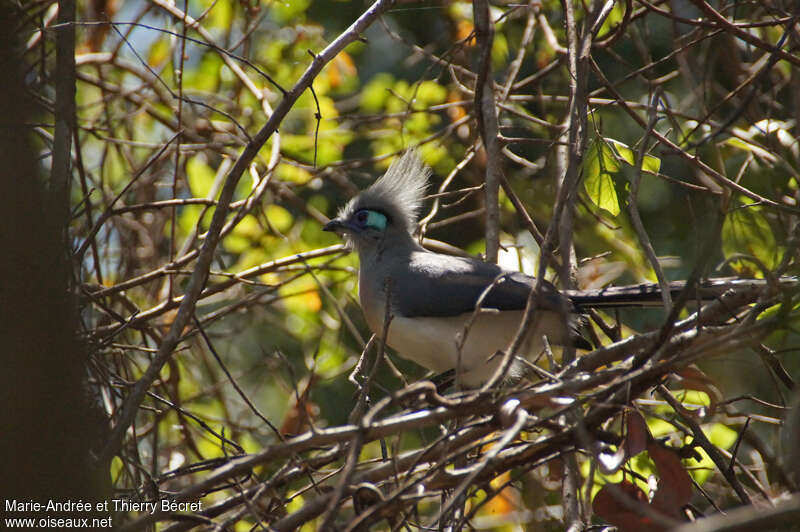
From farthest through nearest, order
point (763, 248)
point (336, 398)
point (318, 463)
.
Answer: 1. point (336, 398)
2. point (763, 248)
3. point (318, 463)

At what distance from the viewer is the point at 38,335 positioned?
6.56ft

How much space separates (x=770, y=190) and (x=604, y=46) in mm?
1054

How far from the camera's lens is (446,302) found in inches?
155

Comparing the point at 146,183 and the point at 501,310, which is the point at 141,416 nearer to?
the point at 146,183

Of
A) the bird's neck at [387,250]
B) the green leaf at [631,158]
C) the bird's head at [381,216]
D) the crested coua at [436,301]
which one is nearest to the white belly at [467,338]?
the crested coua at [436,301]

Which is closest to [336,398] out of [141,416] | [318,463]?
[141,416]

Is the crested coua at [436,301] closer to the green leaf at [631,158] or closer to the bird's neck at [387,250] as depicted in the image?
the bird's neck at [387,250]

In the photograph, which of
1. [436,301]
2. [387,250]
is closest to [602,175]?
[436,301]

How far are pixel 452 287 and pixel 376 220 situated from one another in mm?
891

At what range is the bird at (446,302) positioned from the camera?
3.76 m

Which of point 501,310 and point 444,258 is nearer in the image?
point 501,310

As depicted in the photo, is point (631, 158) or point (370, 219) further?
point (370, 219)

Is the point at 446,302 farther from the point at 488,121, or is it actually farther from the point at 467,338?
the point at 488,121

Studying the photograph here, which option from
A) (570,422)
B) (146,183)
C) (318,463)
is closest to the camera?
(570,422)
